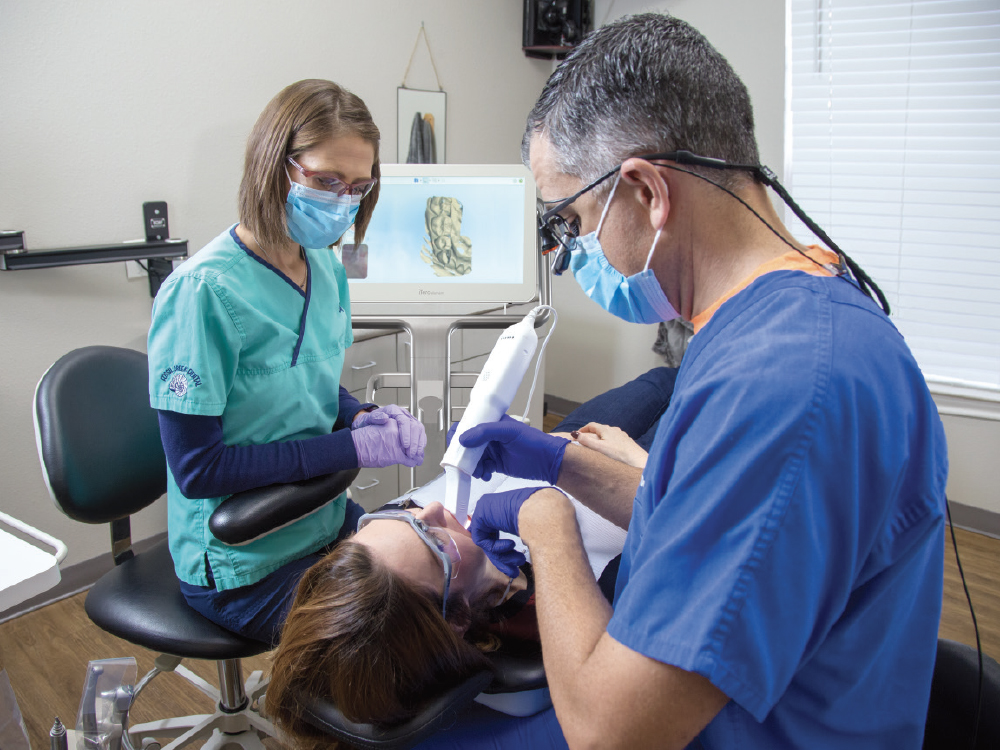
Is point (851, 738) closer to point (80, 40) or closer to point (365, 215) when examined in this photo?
point (365, 215)

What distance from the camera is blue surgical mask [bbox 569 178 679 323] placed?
33.9 inches

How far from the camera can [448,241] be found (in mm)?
2154

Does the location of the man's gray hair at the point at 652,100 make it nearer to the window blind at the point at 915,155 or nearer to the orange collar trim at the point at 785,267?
the orange collar trim at the point at 785,267

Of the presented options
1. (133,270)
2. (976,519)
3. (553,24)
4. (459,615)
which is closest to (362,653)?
(459,615)

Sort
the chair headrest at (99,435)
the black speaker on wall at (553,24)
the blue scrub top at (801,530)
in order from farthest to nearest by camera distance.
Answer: the black speaker on wall at (553,24), the chair headrest at (99,435), the blue scrub top at (801,530)

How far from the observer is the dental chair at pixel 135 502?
1.20 metres

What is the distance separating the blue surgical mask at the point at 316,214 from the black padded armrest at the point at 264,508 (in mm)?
491

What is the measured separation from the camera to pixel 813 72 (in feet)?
9.87

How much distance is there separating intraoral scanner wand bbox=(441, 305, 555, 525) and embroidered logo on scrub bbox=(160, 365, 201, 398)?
1.56 ft

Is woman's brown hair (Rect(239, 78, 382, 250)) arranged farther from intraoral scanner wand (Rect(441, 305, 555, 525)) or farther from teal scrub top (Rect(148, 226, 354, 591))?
intraoral scanner wand (Rect(441, 305, 555, 525))

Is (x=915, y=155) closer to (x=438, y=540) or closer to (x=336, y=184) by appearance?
(x=336, y=184)

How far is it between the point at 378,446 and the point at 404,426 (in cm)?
11

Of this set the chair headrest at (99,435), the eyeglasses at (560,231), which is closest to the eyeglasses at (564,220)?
the eyeglasses at (560,231)

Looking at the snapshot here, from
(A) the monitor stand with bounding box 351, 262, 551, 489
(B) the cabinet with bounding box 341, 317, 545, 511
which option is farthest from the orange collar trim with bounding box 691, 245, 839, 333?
(B) the cabinet with bounding box 341, 317, 545, 511
